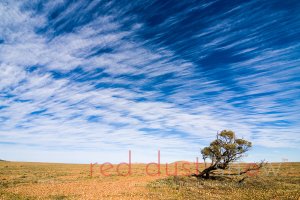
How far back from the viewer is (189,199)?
19766mm

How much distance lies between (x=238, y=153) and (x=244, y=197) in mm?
16841

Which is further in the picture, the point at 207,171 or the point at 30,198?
the point at 207,171

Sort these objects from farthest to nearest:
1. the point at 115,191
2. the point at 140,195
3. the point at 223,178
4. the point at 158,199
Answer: the point at 223,178 → the point at 115,191 → the point at 140,195 → the point at 158,199

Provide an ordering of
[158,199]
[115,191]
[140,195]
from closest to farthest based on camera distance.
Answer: [158,199] < [140,195] < [115,191]

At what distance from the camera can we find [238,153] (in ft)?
121

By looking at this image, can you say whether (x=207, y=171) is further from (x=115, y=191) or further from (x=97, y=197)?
(x=97, y=197)

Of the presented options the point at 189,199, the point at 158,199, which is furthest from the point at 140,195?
the point at 189,199

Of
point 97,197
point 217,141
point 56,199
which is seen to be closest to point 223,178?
point 217,141

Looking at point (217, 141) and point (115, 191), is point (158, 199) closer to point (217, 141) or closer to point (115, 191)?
point (115, 191)

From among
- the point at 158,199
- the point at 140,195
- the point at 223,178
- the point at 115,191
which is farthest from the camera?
the point at 223,178

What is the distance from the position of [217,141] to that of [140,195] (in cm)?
2009

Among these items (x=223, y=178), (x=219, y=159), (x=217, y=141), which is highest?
(x=217, y=141)

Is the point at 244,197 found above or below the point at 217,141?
below

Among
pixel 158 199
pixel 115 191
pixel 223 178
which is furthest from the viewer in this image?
pixel 223 178
